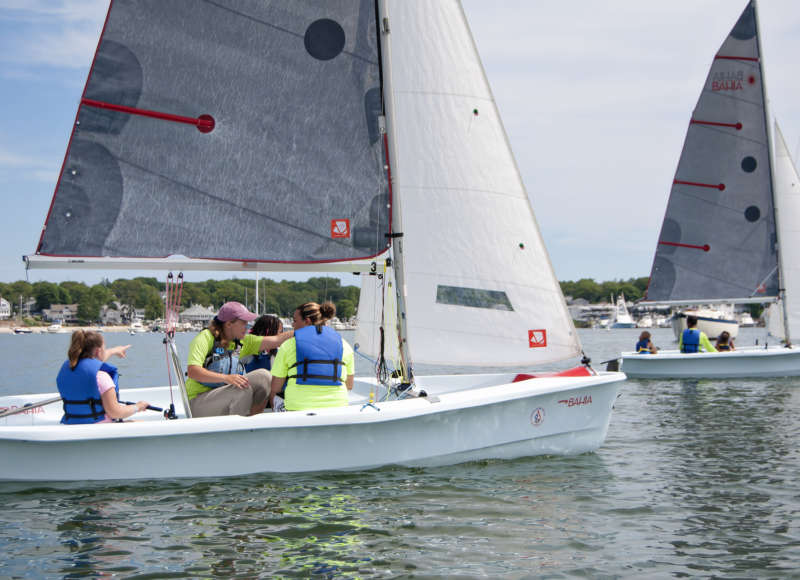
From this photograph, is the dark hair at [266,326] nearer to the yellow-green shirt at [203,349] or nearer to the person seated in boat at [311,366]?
the yellow-green shirt at [203,349]

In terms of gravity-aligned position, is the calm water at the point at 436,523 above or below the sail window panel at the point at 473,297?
below

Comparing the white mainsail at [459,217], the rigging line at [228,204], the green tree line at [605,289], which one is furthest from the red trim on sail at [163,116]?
the green tree line at [605,289]

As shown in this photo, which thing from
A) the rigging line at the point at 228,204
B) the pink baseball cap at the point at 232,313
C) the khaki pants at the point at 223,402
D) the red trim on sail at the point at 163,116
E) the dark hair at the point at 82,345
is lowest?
the khaki pants at the point at 223,402

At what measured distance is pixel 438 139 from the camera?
28.4 feet

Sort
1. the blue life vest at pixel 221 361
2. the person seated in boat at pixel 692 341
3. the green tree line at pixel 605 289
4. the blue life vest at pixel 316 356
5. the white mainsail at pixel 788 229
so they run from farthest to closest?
the green tree line at pixel 605 289 < the white mainsail at pixel 788 229 < the person seated in boat at pixel 692 341 < the blue life vest at pixel 221 361 < the blue life vest at pixel 316 356

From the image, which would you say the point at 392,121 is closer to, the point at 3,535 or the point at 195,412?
the point at 195,412

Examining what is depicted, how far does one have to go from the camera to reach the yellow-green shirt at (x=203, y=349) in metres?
7.29

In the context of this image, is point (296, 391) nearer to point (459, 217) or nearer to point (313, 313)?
point (313, 313)

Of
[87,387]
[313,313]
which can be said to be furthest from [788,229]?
[87,387]

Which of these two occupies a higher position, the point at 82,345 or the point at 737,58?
the point at 737,58

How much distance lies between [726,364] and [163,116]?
15.4 m

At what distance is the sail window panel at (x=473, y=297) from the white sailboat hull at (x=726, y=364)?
12157 mm

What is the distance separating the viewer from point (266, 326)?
8039 millimetres

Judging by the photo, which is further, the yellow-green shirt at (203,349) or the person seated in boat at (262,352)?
the person seated in boat at (262,352)
